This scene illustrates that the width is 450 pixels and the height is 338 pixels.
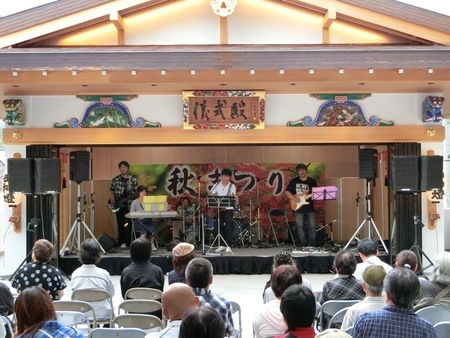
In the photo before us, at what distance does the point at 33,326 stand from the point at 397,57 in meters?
6.30

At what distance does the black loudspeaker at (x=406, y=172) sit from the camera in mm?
8695

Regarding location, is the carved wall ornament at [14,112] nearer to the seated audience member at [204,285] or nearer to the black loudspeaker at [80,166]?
the black loudspeaker at [80,166]

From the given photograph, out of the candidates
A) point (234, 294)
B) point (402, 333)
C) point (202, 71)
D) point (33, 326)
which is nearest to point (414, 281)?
point (402, 333)

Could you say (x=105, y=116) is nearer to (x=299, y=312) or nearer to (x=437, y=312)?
(x=437, y=312)

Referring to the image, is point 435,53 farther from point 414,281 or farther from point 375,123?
point 414,281

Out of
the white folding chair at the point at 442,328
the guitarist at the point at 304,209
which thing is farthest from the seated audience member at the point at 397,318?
the guitarist at the point at 304,209

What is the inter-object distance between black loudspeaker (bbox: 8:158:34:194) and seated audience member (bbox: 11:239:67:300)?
145 inches

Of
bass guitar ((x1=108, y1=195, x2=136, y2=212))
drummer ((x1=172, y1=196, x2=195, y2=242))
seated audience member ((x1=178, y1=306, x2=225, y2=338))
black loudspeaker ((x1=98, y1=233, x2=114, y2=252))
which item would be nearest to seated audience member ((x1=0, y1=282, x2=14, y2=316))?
seated audience member ((x1=178, y1=306, x2=225, y2=338))

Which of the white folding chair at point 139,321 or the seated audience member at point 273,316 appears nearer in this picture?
the seated audience member at point 273,316

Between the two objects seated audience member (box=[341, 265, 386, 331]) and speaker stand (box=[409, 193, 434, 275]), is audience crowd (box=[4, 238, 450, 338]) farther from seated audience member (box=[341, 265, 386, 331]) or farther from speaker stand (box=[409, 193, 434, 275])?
speaker stand (box=[409, 193, 434, 275])

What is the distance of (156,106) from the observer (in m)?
9.24

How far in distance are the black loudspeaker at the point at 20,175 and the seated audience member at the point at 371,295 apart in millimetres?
5979

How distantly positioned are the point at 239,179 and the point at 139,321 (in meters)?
8.41

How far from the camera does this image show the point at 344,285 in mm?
4809
